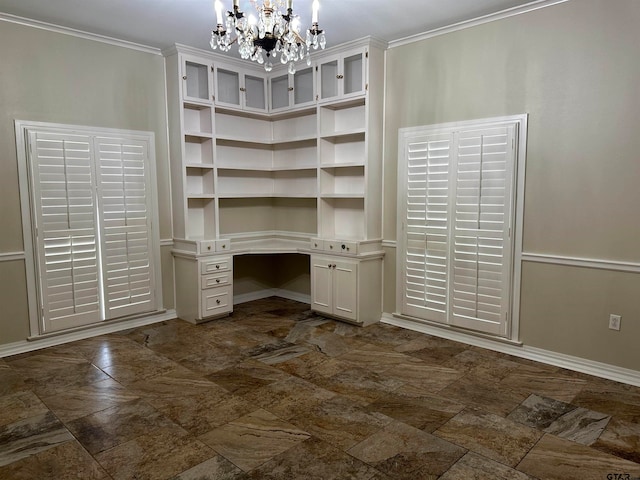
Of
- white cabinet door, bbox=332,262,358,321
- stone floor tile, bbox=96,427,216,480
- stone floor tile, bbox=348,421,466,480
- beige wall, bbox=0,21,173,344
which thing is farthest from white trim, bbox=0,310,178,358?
stone floor tile, bbox=348,421,466,480

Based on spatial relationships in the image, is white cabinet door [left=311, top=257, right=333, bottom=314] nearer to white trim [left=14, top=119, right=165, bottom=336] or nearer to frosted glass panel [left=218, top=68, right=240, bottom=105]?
frosted glass panel [left=218, top=68, right=240, bottom=105]

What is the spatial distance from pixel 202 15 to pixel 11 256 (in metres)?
2.53

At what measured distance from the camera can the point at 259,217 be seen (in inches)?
225

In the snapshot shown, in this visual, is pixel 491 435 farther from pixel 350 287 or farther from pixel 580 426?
pixel 350 287

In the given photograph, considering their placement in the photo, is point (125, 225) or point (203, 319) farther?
point (203, 319)

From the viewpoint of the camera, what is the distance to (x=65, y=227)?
4090 millimetres

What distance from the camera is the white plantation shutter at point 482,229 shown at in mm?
3762

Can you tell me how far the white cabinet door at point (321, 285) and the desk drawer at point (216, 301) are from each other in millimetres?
903

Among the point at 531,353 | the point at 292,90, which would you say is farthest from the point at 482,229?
the point at 292,90

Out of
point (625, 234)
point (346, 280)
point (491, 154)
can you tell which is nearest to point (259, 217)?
point (346, 280)

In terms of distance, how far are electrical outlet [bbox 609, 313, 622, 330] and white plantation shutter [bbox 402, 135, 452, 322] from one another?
1299 millimetres

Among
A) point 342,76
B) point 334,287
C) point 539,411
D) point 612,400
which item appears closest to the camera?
point 539,411

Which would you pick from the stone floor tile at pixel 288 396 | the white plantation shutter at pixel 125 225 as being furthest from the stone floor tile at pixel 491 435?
the white plantation shutter at pixel 125 225

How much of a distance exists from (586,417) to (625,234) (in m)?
1.30
